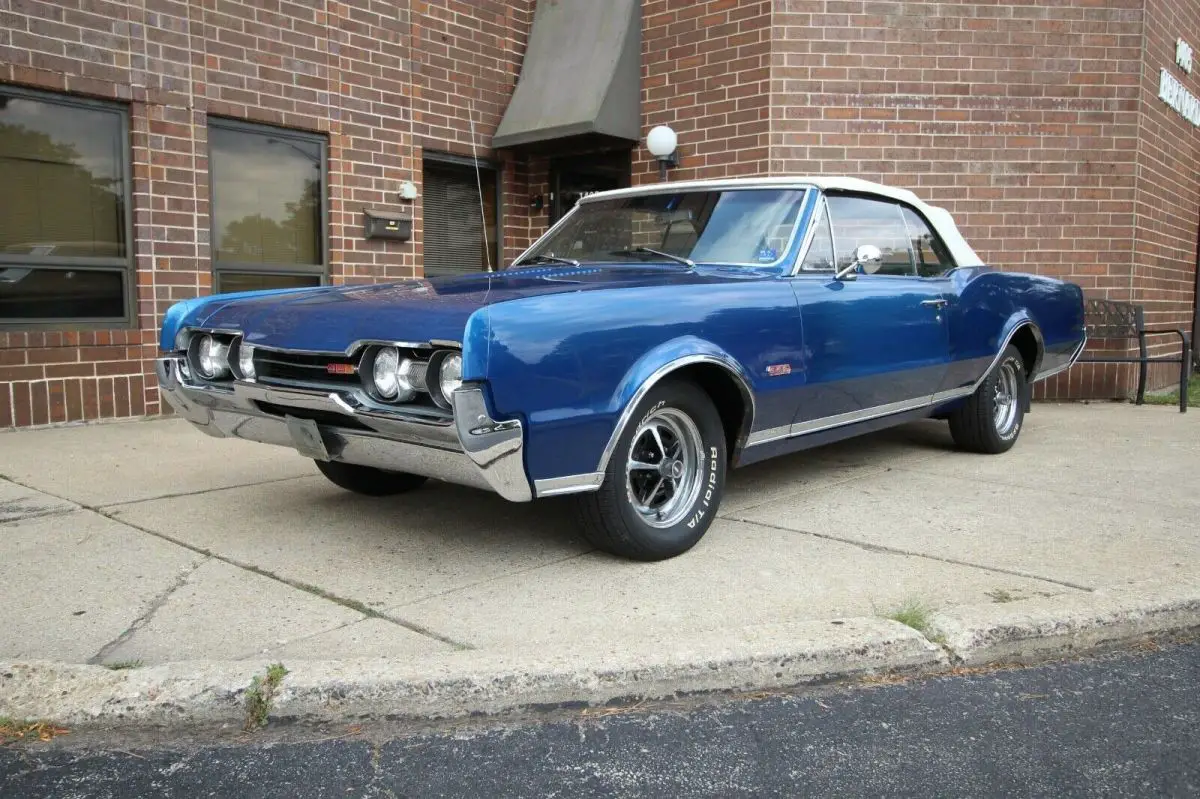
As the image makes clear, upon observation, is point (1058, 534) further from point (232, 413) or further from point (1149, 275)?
point (1149, 275)

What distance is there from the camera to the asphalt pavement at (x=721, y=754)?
2.34 metres

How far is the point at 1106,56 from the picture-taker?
893 cm

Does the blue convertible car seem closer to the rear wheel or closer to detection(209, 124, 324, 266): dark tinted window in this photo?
the rear wheel

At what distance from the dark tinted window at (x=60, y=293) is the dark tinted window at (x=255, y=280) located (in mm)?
819

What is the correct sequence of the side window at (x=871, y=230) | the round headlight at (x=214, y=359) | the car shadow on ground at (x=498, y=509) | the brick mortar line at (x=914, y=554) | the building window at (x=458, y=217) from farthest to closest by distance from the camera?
the building window at (x=458, y=217) → the side window at (x=871, y=230) → the car shadow on ground at (x=498, y=509) → the round headlight at (x=214, y=359) → the brick mortar line at (x=914, y=554)

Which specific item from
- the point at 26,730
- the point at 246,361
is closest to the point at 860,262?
the point at 246,361

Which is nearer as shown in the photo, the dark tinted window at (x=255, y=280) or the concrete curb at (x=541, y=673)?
the concrete curb at (x=541, y=673)

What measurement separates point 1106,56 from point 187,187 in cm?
777

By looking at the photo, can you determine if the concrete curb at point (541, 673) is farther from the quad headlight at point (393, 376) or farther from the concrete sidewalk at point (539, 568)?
the quad headlight at point (393, 376)

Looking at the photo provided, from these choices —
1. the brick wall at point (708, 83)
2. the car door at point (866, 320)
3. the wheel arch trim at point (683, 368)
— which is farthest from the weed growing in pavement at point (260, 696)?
the brick wall at point (708, 83)

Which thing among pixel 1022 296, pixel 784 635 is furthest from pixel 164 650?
pixel 1022 296

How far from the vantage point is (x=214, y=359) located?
4.07m

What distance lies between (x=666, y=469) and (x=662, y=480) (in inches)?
2.4

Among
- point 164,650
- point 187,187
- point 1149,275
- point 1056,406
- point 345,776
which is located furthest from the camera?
point 1149,275
